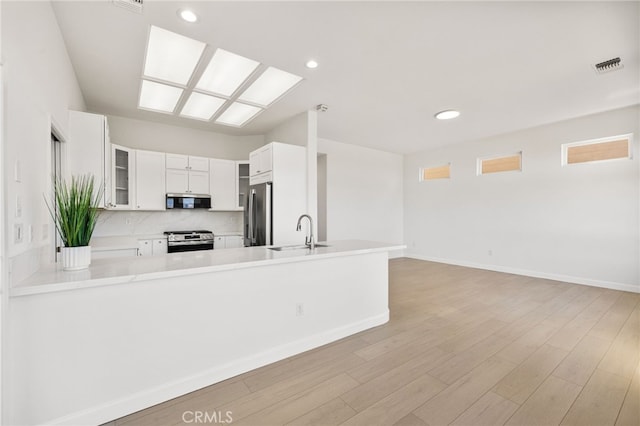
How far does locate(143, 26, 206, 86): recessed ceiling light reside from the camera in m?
2.44

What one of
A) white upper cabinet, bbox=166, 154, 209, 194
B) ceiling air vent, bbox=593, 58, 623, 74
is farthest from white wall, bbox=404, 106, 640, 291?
white upper cabinet, bbox=166, 154, 209, 194

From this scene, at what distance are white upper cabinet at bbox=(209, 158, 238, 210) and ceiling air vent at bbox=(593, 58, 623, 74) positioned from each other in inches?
205

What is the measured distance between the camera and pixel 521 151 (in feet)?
17.2

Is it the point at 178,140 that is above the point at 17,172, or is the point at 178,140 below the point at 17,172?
above

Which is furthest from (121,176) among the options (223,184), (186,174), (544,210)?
(544,210)

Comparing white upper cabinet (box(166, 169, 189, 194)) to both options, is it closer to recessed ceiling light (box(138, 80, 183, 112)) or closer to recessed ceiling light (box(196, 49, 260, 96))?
recessed ceiling light (box(138, 80, 183, 112))

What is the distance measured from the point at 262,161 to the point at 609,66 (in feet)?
14.0

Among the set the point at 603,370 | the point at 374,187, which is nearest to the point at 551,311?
the point at 603,370

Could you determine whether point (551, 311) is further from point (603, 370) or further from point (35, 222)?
point (35, 222)

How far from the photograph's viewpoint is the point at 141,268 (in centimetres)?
177

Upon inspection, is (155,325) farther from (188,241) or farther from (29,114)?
(188,241)

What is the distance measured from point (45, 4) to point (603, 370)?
203 inches

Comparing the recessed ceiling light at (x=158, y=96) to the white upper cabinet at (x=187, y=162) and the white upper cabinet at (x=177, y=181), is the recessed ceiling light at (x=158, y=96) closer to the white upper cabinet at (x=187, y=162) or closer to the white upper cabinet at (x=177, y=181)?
the white upper cabinet at (x=187, y=162)

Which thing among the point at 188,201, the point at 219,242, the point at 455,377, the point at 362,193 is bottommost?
the point at 455,377
